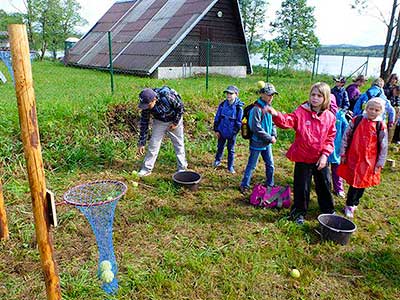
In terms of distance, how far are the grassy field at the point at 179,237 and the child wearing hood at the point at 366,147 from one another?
0.64m

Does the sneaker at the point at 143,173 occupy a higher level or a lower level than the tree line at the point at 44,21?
lower

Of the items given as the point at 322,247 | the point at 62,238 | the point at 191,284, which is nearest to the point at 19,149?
the point at 62,238

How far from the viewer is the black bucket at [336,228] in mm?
3463

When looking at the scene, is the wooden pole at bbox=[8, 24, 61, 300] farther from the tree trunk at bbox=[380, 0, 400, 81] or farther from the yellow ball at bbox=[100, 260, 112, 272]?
the tree trunk at bbox=[380, 0, 400, 81]

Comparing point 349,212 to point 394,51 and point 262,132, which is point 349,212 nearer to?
point 262,132

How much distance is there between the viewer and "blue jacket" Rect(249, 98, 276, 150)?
4.21 m

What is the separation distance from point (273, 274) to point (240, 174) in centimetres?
251

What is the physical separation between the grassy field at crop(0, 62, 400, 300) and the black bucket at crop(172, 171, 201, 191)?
0.11 meters

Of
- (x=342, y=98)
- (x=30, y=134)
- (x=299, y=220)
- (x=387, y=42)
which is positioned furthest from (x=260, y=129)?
(x=387, y=42)

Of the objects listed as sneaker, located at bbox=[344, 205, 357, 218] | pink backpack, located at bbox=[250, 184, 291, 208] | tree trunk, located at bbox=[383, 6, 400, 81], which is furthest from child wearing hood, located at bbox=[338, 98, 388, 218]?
tree trunk, located at bbox=[383, 6, 400, 81]

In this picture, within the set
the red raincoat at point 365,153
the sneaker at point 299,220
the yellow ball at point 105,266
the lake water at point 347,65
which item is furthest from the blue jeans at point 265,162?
the lake water at point 347,65

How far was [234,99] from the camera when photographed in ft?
16.8

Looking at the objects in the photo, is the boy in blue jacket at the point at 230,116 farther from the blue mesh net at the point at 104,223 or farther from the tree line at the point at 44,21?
the tree line at the point at 44,21

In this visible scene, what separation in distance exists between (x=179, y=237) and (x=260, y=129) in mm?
1707
